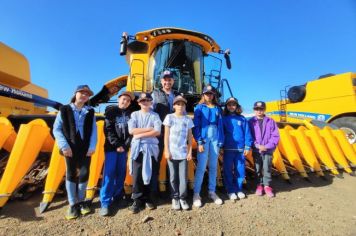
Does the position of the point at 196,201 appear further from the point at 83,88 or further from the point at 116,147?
the point at 83,88

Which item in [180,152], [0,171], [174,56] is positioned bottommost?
[0,171]

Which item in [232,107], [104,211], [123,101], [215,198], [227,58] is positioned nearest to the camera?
[104,211]

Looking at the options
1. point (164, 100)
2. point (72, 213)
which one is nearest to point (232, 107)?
point (164, 100)

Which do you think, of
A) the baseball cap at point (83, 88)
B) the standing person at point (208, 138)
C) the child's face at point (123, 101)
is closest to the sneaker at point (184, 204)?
the standing person at point (208, 138)

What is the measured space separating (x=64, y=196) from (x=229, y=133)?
2.98m

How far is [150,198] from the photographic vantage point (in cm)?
375

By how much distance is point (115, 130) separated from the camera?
372 centimetres

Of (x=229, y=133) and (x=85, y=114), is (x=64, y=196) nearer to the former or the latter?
(x=85, y=114)

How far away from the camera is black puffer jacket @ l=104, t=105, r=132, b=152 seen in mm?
3654

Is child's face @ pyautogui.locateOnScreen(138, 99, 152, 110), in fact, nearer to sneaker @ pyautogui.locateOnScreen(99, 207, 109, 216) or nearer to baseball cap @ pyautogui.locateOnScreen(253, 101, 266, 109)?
sneaker @ pyautogui.locateOnScreen(99, 207, 109, 216)

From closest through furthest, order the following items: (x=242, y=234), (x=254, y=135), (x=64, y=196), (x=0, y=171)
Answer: (x=242, y=234), (x=64, y=196), (x=0, y=171), (x=254, y=135)

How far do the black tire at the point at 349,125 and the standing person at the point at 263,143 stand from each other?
15.3 feet

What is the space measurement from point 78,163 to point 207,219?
1948 millimetres

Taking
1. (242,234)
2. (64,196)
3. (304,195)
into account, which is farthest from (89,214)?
(304,195)
